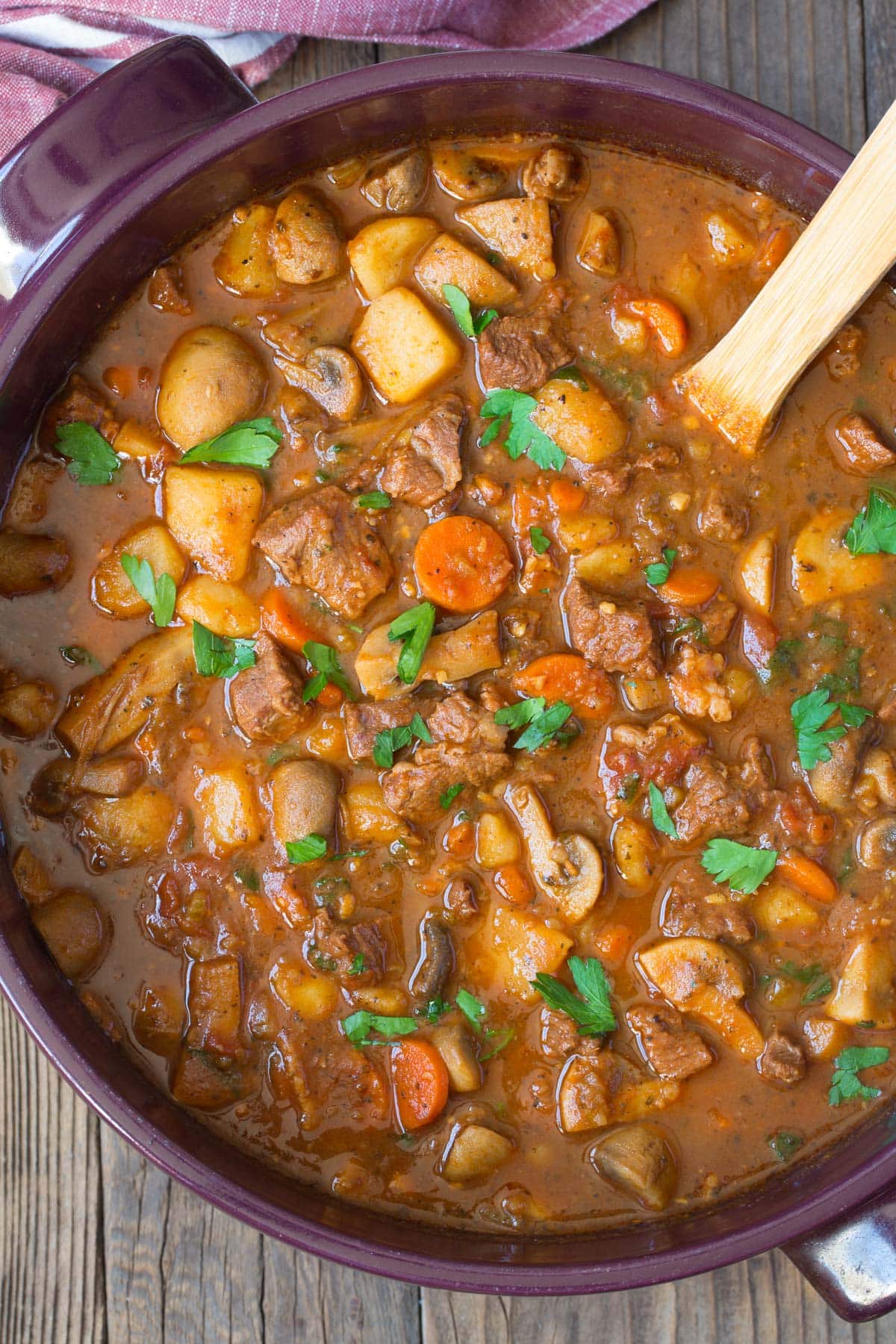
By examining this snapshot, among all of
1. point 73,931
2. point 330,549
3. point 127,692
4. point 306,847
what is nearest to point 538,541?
point 330,549

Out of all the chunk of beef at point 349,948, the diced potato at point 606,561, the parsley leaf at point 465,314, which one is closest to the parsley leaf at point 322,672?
the chunk of beef at point 349,948

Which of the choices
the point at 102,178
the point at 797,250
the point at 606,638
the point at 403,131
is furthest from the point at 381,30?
the point at 606,638

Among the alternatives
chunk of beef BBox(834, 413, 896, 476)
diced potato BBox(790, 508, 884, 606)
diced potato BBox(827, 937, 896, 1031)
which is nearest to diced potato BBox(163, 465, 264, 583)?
diced potato BBox(790, 508, 884, 606)

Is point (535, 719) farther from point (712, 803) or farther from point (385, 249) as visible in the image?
point (385, 249)

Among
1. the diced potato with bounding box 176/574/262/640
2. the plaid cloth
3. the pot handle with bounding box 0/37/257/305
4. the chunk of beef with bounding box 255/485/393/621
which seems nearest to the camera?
the pot handle with bounding box 0/37/257/305

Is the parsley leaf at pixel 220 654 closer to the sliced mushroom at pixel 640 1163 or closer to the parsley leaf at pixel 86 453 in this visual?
the parsley leaf at pixel 86 453

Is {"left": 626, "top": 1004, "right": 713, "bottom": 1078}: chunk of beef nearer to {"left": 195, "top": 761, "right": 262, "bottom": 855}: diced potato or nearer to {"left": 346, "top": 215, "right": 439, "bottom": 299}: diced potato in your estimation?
{"left": 195, "top": 761, "right": 262, "bottom": 855}: diced potato
